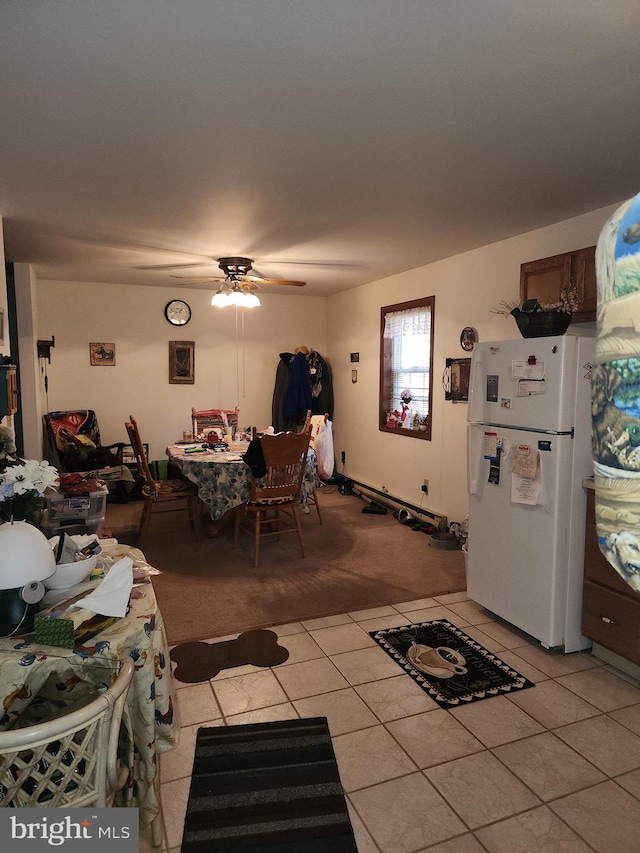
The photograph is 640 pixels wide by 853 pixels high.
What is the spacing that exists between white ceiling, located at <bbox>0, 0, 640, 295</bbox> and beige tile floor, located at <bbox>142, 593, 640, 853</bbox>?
7.95 ft

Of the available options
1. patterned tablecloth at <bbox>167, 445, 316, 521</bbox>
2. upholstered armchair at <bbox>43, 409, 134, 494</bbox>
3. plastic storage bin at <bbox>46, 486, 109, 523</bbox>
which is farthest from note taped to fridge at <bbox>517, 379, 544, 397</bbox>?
upholstered armchair at <bbox>43, 409, 134, 494</bbox>

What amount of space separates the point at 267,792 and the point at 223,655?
931 mm

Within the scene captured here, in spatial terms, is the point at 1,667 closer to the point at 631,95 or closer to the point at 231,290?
the point at 631,95

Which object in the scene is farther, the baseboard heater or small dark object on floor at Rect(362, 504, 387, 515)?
small dark object on floor at Rect(362, 504, 387, 515)

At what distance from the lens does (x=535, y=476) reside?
2725 mm

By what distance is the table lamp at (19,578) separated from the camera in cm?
140

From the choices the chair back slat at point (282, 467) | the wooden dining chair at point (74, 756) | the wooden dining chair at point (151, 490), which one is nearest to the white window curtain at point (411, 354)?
the chair back slat at point (282, 467)

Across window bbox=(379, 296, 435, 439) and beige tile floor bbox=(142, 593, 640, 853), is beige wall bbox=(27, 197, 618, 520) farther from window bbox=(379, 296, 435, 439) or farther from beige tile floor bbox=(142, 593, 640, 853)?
beige tile floor bbox=(142, 593, 640, 853)

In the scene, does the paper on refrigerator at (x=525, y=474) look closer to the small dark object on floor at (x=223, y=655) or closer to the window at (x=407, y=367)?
the small dark object on floor at (x=223, y=655)

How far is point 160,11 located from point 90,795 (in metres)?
1.93

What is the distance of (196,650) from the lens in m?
2.78

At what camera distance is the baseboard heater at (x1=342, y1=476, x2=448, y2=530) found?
15.5 feet

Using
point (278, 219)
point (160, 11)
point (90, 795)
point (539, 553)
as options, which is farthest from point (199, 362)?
point (90, 795)

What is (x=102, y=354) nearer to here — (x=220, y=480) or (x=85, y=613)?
(x=220, y=480)
